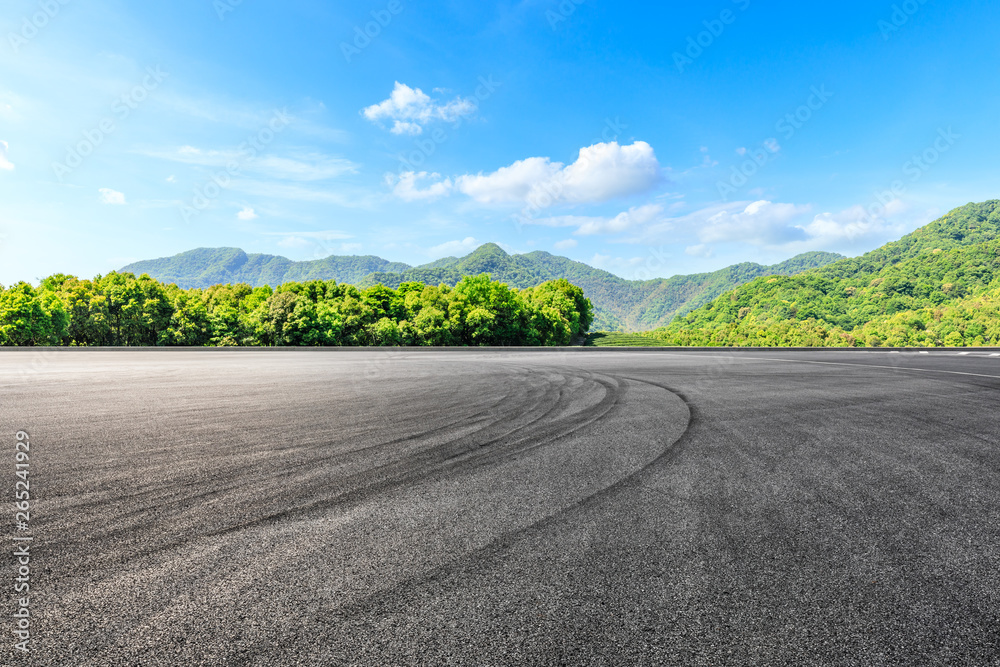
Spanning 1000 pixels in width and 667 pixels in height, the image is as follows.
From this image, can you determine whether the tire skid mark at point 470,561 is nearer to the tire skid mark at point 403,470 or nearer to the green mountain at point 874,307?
the tire skid mark at point 403,470

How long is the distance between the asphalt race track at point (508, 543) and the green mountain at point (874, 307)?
75941 mm

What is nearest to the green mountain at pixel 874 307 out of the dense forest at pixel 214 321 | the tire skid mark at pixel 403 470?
the dense forest at pixel 214 321

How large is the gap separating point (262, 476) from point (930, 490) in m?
6.82

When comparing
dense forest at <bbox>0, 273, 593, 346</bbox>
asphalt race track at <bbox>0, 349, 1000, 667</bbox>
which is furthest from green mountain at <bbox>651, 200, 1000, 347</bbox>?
asphalt race track at <bbox>0, 349, 1000, 667</bbox>

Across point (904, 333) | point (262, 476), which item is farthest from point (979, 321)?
point (262, 476)

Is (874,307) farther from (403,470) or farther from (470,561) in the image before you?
(470,561)

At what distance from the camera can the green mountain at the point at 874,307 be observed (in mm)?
72438

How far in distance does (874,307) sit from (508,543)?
122m

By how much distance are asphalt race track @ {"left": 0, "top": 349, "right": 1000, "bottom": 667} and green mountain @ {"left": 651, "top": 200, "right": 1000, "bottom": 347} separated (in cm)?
7594

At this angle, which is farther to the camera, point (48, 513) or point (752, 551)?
point (48, 513)

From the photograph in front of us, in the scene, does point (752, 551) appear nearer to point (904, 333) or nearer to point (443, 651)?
point (443, 651)

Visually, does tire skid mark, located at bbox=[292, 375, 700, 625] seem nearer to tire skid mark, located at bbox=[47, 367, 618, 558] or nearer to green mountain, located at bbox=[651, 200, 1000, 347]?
tire skid mark, located at bbox=[47, 367, 618, 558]

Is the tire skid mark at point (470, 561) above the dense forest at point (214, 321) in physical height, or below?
below

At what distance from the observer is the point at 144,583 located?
113 inches
